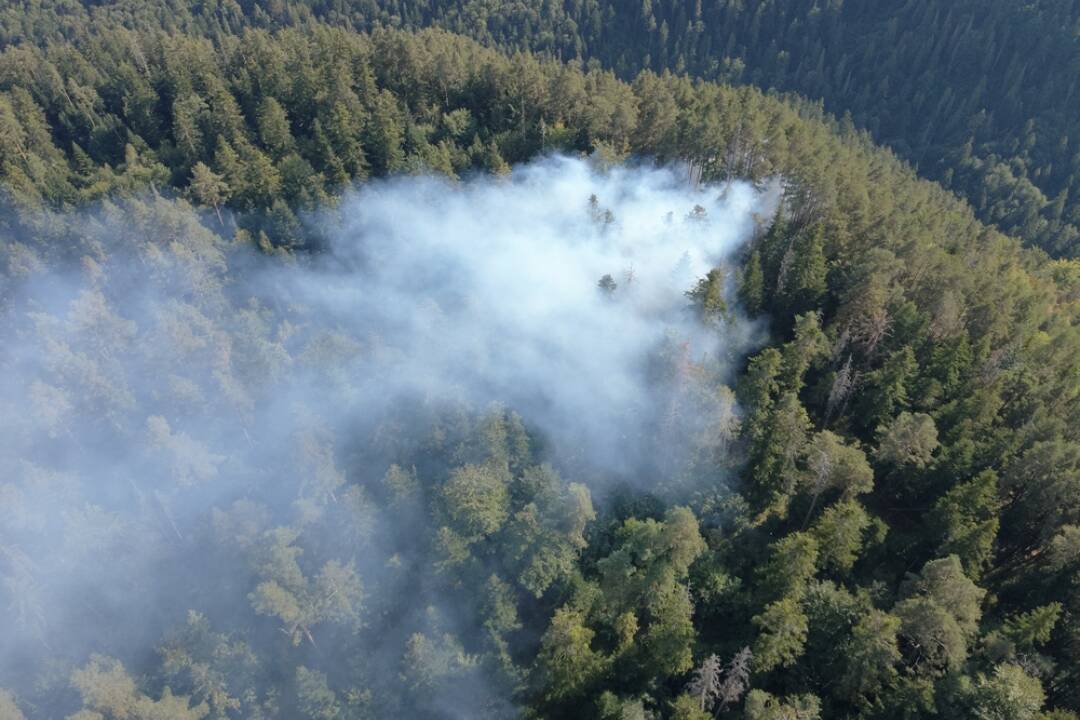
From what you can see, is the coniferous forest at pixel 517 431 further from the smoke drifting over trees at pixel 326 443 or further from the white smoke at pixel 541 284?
the white smoke at pixel 541 284

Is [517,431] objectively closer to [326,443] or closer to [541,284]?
A: [326,443]

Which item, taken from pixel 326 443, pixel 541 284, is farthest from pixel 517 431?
pixel 541 284

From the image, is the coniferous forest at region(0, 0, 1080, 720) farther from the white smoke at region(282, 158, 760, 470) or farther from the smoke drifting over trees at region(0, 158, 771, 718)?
the white smoke at region(282, 158, 760, 470)

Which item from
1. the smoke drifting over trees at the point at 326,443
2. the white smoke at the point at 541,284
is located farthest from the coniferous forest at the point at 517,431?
the white smoke at the point at 541,284


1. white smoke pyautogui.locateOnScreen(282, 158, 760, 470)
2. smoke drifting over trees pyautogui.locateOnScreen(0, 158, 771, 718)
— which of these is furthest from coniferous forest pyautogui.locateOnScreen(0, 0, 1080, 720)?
white smoke pyautogui.locateOnScreen(282, 158, 760, 470)

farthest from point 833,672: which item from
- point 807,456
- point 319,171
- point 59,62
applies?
point 59,62

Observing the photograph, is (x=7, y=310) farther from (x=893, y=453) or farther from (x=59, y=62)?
(x=893, y=453)
